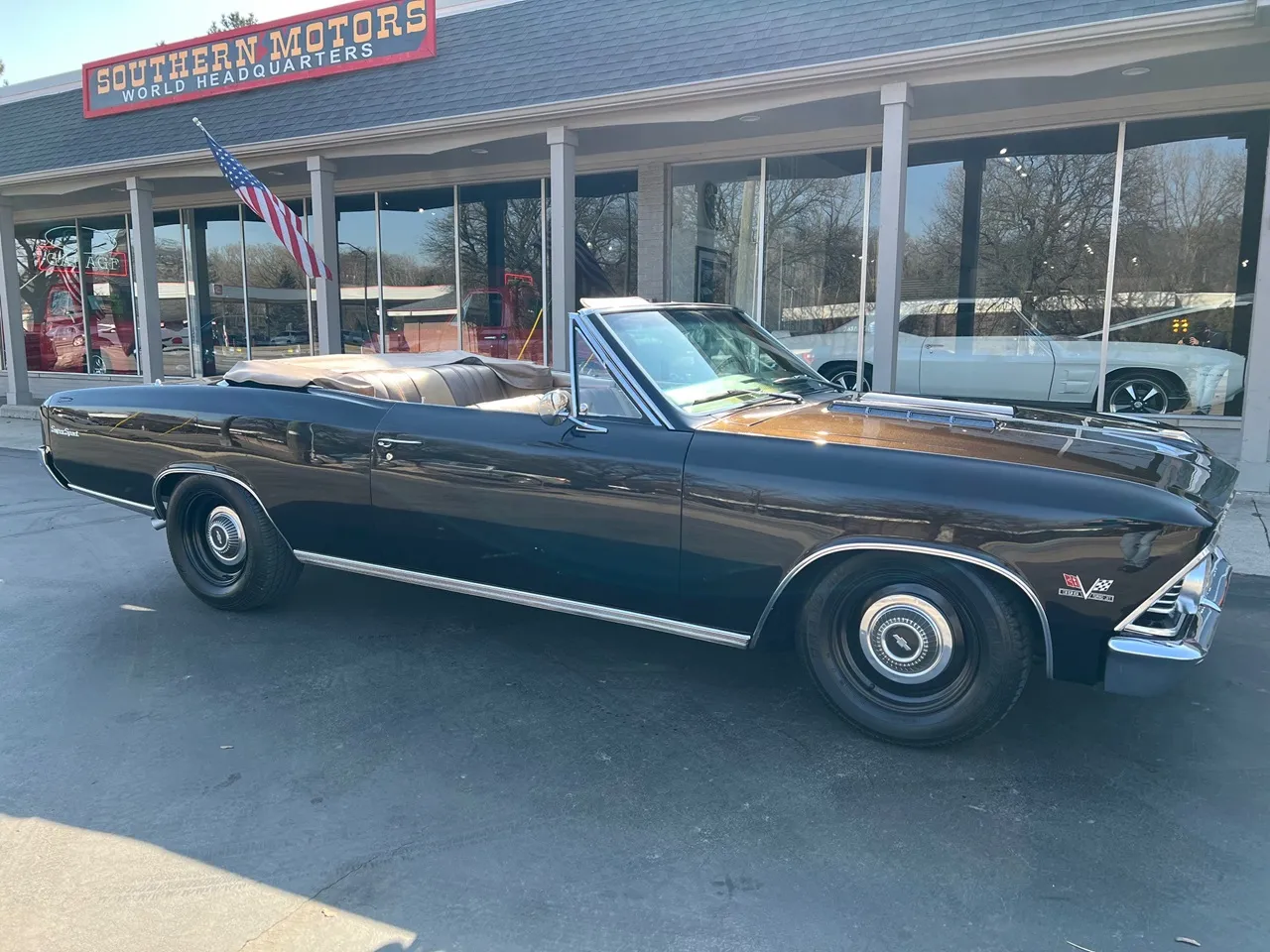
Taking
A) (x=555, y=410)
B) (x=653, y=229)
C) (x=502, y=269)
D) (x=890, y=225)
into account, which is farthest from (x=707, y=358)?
(x=502, y=269)

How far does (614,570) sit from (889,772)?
1.28m

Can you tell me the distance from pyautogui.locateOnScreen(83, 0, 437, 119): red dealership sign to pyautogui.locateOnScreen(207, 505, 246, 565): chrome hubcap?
708 centimetres

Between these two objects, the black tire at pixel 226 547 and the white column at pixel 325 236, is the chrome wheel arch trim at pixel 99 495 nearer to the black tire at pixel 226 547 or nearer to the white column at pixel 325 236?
the black tire at pixel 226 547

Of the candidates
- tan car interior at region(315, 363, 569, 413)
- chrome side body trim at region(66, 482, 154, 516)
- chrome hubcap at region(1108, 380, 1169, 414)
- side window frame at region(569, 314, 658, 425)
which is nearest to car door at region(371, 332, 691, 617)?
side window frame at region(569, 314, 658, 425)

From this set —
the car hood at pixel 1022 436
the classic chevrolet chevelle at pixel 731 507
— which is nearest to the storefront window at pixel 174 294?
the classic chevrolet chevelle at pixel 731 507

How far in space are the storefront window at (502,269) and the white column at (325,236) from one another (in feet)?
7.99

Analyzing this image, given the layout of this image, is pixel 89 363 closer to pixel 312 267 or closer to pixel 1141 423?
pixel 312 267

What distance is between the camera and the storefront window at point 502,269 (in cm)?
1249

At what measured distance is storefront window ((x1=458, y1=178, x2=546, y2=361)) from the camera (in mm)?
12492

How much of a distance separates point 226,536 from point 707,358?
2.68 metres

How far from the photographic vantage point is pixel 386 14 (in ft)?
34.0

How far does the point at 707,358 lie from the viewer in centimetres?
420

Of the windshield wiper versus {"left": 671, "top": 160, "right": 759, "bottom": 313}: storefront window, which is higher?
{"left": 671, "top": 160, "right": 759, "bottom": 313}: storefront window

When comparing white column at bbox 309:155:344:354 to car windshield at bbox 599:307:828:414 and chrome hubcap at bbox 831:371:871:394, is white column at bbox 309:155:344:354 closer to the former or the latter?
chrome hubcap at bbox 831:371:871:394
